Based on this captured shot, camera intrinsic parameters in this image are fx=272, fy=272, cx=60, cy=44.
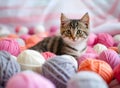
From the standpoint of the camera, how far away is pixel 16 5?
1717 millimetres

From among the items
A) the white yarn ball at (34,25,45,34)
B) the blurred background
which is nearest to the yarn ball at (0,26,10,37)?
the blurred background

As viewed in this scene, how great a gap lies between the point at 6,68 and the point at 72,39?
0.44 metres

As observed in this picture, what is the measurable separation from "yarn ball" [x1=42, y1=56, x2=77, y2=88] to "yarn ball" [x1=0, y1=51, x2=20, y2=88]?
7cm

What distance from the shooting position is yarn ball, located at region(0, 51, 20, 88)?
0.63 metres

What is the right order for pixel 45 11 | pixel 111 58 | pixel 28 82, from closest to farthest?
pixel 28 82 → pixel 111 58 → pixel 45 11

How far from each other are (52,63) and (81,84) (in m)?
0.13

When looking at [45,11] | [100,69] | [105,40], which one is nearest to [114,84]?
[100,69]

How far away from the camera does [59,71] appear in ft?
2.07

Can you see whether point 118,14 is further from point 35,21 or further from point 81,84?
point 81,84

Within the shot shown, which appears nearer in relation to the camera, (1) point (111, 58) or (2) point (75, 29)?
(1) point (111, 58)

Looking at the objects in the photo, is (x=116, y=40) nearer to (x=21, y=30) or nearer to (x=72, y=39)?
(x=72, y=39)

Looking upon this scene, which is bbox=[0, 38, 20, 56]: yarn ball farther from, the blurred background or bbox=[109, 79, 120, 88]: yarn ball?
the blurred background

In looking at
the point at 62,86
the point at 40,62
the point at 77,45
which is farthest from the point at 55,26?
the point at 62,86

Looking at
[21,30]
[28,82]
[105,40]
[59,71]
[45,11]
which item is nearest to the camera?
[28,82]
